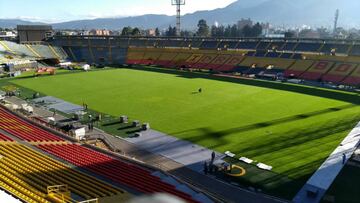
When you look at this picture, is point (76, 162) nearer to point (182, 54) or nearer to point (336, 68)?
point (336, 68)

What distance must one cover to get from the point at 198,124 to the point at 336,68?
42.2 meters

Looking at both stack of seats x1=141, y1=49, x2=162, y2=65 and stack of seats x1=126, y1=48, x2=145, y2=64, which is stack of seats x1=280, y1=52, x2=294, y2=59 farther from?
stack of seats x1=126, y1=48, x2=145, y2=64

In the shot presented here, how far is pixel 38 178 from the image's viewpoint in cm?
1819

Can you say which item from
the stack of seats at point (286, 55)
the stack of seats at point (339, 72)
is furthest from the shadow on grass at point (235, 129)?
the stack of seats at point (286, 55)

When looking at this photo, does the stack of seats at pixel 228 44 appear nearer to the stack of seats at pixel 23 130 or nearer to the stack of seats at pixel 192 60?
the stack of seats at pixel 192 60

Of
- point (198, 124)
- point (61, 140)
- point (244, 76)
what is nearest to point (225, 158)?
point (198, 124)

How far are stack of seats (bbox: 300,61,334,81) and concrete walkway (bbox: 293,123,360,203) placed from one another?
3514 centimetres

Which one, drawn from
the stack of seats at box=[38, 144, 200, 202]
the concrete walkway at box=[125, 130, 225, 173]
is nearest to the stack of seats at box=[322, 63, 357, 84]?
the concrete walkway at box=[125, 130, 225, 173]

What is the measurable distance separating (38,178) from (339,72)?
60.1 m

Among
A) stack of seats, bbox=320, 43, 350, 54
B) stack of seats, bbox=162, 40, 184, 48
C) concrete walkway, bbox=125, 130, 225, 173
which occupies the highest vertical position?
stack of seats, bbox=162, 40, 184, 48

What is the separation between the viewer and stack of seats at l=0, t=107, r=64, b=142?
26.6m

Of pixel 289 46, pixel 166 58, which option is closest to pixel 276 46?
pixel 289 46

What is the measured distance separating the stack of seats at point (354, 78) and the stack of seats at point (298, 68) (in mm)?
9338

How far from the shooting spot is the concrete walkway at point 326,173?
2073cm
